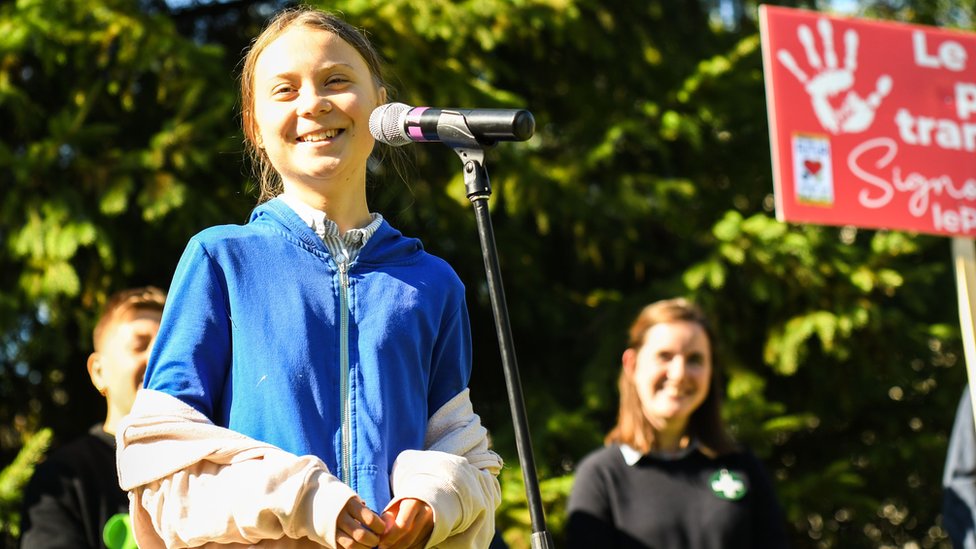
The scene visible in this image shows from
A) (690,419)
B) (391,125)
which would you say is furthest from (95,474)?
(391,125)

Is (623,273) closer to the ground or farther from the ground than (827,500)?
farther from the ground

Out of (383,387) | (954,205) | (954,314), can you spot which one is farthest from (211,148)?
(954,314)

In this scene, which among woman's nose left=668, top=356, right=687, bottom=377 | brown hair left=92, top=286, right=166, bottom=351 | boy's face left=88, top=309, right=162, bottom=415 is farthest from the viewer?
woman's nose left=668, top=356, right=687, bottom=377

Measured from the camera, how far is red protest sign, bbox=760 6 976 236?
14.6ft

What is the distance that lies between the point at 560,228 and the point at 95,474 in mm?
2983

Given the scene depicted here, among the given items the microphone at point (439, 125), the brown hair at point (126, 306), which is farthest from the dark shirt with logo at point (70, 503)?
the microphone at point (439, 125)

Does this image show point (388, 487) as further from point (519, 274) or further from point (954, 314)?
point (954, 314)

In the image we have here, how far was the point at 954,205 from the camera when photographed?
4617 mm

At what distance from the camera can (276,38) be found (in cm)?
192

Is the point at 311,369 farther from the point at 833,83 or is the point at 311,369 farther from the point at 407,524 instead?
the point at 833,83

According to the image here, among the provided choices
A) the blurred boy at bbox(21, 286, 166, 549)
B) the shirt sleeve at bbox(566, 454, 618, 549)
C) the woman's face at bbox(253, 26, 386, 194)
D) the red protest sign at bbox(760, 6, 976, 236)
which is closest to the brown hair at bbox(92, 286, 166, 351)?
the blurred boy at bbox(21, 286, 166, 549)

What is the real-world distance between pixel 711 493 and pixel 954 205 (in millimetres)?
1762

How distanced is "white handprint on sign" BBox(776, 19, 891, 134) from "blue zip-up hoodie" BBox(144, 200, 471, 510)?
123 inches

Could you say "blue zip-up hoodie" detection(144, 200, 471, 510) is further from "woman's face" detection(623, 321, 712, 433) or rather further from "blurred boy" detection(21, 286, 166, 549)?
"woman's face" detection(623, 321, 712, 433)
